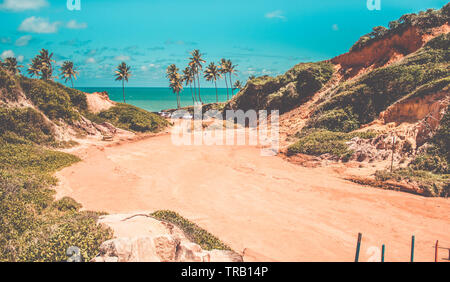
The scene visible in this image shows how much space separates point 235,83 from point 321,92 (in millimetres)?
45931

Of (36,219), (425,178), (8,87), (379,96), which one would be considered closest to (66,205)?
(36,219)

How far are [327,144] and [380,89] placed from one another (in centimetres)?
825

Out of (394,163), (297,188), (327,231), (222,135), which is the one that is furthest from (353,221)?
(222,135)

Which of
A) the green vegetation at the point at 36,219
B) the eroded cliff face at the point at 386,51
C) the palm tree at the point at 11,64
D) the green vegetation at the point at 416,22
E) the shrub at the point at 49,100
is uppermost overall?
the palm tree at the point at 11,64

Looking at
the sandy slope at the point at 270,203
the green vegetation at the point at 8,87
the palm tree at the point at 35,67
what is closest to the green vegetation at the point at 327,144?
the sandy slope at the point at 270,203

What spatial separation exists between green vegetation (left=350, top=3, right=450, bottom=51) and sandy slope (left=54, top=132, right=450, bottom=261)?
890 inches

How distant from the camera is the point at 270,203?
13.4 m

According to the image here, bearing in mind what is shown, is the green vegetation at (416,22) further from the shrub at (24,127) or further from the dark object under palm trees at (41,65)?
the dark object under palm trees at (41,65)

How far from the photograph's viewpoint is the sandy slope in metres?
9.58

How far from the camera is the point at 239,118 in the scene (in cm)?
4000

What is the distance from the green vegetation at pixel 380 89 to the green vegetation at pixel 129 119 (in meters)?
19.1

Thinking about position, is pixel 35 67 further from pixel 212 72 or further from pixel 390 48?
pixel 390 48

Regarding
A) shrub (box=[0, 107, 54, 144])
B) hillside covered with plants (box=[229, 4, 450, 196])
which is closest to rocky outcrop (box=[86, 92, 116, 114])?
shrub (box=[0, 107, 54, 144])

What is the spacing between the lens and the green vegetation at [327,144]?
62.8 ft
